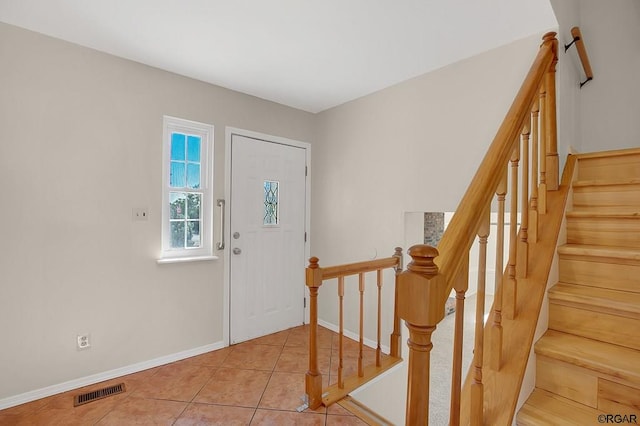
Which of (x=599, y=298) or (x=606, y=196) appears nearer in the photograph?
(x=599, y=298)

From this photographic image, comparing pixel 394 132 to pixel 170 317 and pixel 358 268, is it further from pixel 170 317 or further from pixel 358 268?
pixel 170 317

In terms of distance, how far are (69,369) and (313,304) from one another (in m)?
1.85

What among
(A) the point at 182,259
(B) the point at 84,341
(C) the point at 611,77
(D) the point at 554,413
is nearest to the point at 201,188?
(A) the point at 182,259

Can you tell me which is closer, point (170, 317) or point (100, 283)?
point (100, 283)

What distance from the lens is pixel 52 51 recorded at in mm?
→ 2145

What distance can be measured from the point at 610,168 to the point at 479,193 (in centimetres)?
150

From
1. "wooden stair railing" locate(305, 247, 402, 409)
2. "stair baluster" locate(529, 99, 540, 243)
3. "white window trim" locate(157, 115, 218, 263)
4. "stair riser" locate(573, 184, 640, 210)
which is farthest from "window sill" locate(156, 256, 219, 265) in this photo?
"stair riser" locate(573, 184, 640, 210)

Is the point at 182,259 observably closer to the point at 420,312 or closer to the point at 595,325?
the point at 420,312

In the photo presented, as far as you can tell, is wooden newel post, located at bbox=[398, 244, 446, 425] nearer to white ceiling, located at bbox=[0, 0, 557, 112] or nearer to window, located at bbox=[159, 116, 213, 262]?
white ceiling, located at bbox=[0, 0, 557, 112]

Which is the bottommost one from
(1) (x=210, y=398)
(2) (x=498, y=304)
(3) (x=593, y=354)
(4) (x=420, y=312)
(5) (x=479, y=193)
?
(1) (x=210, y=398)

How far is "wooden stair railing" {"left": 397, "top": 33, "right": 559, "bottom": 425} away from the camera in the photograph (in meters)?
0.66

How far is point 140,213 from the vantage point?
248cm

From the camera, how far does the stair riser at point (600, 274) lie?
123 centimetres

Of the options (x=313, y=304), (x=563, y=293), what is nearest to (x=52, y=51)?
(x=313, y=304)
